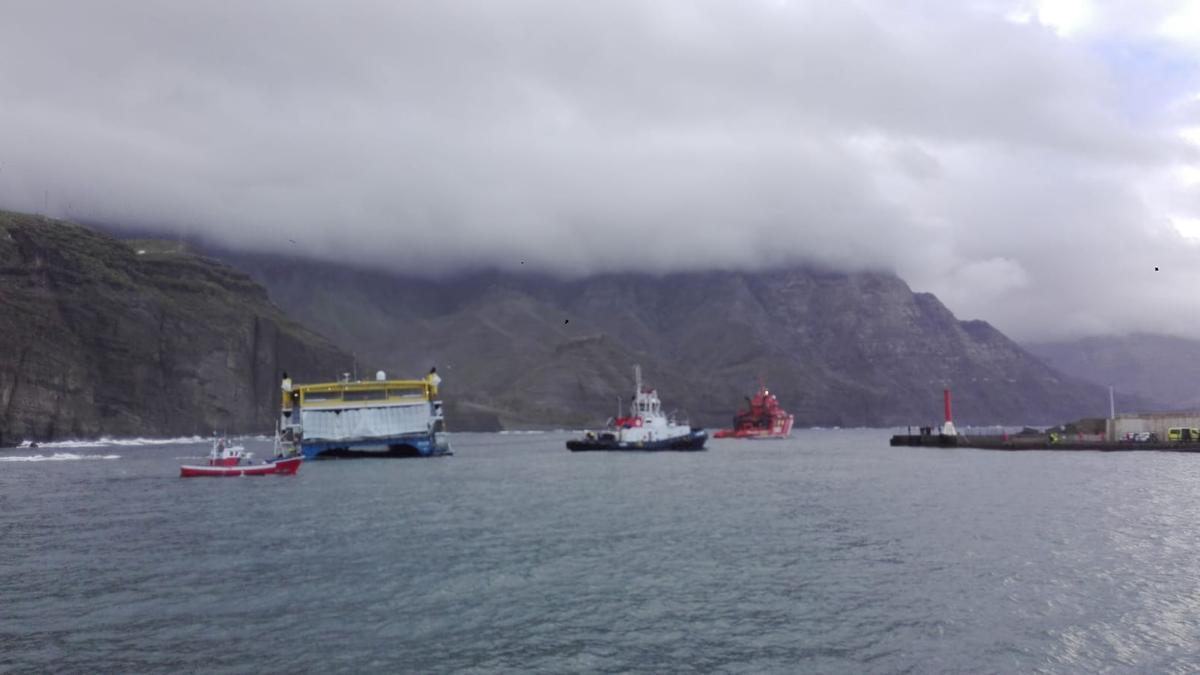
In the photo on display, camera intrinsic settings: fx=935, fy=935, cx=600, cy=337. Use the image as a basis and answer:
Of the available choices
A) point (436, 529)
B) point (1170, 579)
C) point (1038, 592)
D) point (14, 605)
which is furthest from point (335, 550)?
point (1170, 579)

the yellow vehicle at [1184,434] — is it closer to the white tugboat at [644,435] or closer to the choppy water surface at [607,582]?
the white tugboat at [644,435]

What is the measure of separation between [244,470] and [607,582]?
254ft

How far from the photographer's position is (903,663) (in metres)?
26.8

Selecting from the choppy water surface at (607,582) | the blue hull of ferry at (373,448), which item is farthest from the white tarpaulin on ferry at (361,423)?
the choppy water surface at (607,582)

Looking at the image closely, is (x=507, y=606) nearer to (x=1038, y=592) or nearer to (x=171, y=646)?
(x=171, y=646)

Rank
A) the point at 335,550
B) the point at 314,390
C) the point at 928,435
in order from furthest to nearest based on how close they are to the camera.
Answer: the point at 928,435, the point at 314,390, the point at 335,550

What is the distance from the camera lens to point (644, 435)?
541 feet

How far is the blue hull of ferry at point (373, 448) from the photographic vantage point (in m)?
156

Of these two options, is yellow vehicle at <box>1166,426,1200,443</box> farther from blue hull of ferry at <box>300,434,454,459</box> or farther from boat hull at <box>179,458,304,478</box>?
boat hull at <box>179,458,304,478</box>

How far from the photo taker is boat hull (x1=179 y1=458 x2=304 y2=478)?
102 m

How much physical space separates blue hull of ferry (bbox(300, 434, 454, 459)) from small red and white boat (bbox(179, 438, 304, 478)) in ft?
143

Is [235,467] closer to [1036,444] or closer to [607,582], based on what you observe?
[607,582]

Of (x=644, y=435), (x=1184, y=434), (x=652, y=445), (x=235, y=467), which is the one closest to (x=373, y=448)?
(x=644, y=435)

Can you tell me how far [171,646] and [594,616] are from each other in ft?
44.5
